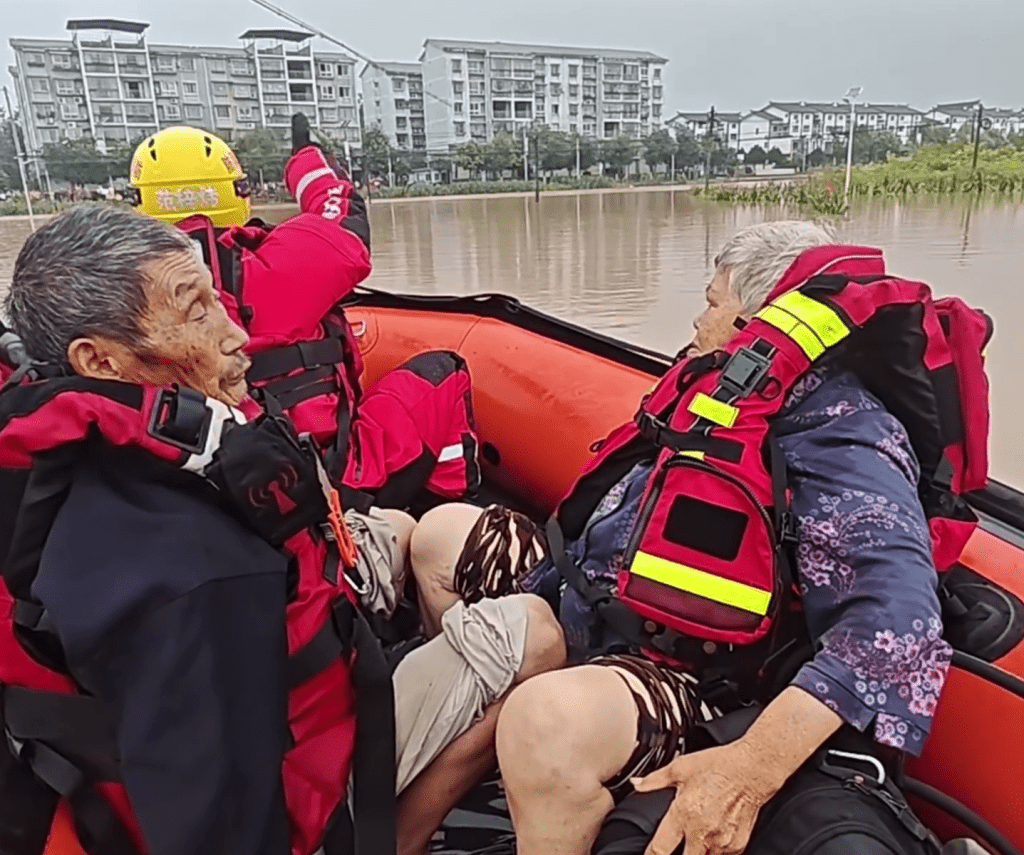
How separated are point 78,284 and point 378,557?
0.73 meters

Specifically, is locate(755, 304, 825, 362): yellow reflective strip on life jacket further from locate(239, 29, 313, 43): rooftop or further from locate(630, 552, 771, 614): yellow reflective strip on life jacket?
locate(239, 29, 313, 43): rooftop

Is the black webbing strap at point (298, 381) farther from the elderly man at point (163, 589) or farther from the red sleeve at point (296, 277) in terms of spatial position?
the elderly man at point (163, 589)

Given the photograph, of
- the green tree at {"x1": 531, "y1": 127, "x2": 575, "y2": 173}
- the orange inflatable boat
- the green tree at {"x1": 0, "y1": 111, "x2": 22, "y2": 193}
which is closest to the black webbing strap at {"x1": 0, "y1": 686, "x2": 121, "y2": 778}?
the orange inflatable boat

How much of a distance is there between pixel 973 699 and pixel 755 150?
24.3m

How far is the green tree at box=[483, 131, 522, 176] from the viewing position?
21.2 meters

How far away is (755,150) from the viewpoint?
76.4ft

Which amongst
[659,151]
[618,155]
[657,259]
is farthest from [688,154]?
[657,259]

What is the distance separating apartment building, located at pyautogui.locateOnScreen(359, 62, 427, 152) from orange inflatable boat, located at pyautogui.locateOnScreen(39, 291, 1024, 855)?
3185 centimetres

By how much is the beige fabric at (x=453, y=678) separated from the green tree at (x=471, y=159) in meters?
21.0

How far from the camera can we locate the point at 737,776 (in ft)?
2.75

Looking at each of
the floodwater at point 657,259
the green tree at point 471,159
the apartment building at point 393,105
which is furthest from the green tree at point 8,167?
the apartment building at point 393,105

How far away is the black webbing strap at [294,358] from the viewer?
1.62m

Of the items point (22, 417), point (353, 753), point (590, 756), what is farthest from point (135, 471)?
point (590, 756)

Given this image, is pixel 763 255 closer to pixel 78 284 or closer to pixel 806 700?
pixel 806 700
